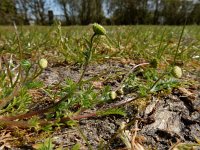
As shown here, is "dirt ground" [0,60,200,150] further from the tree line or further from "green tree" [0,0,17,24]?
the tree line

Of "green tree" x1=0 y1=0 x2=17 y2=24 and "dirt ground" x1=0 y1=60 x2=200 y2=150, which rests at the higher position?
"dirt ground" x1=0 y1=60 x2=200 y2=150

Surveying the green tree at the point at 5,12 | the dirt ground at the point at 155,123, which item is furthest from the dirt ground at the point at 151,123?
the green tree at the point at 5,12

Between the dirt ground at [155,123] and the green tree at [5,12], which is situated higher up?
the dirt ground at [155,123]

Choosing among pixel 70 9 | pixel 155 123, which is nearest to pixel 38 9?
pixel 70 9

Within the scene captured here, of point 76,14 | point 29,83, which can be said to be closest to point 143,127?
point 29,83

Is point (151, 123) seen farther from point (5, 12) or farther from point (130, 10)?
point (130, 10)

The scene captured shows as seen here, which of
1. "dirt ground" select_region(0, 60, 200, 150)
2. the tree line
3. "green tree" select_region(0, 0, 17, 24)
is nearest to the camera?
"dirt ground" select_region(0, 60, 200, 150)

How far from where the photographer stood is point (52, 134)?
43.0 inches

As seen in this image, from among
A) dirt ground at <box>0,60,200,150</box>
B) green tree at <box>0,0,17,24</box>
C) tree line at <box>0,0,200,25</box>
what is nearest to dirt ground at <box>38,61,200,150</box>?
dirt ground at <box>0,60,200,150</box>

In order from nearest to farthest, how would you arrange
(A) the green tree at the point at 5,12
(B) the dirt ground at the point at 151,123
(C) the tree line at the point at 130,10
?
(B) the dirt ground at the point at 151,123
(A) the green tree at the point at 5,12
(C) the tree line at the point at 130,10

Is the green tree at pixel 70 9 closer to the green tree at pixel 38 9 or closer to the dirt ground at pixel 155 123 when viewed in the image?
the green tree at pixel 38 9

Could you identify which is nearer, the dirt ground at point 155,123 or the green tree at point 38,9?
the dirt ground at point 155,123

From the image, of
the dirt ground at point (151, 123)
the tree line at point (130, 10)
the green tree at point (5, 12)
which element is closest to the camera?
the dirt ground at point (151, 123)

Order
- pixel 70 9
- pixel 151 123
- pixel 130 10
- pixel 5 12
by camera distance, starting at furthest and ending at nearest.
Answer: pixel 70 9
pixel 130 10
pixel 5 12
pixel 151 123
